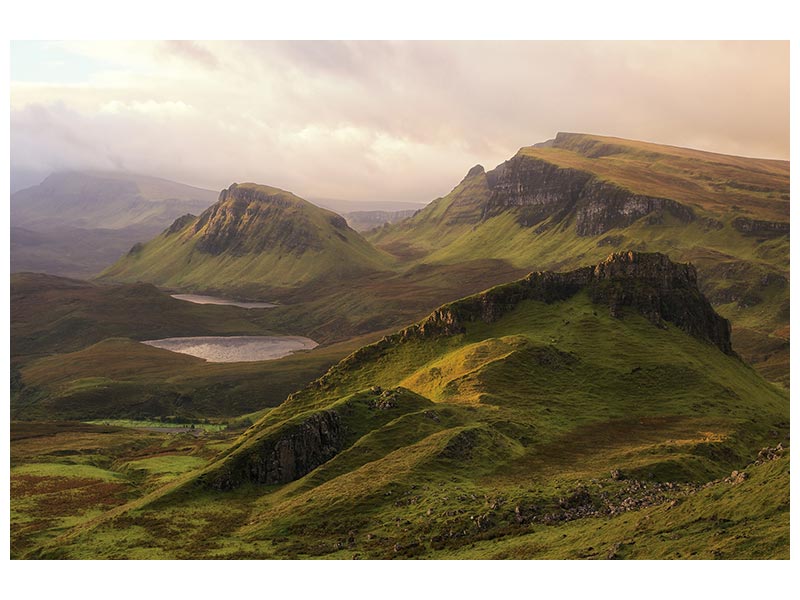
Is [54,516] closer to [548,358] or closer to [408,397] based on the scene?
[408,397]

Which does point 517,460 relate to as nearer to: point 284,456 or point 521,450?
point 521,450

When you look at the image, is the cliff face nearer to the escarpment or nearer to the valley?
the valley

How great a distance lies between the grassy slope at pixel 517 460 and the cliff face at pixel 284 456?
228cm

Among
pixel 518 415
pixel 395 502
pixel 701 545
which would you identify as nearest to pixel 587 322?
pixel 518 415

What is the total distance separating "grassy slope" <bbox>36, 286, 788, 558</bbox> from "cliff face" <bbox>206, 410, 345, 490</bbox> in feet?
7.49

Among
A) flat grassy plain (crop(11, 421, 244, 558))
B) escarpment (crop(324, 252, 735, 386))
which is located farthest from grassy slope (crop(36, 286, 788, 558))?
flat grassy plain (crop(11, 421, 244, 558))

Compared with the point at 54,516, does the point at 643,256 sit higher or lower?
higher

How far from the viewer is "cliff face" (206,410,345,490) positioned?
374ft

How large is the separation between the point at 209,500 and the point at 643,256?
120 m

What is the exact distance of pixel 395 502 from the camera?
310ft

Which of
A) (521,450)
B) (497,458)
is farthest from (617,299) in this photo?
(497,458)

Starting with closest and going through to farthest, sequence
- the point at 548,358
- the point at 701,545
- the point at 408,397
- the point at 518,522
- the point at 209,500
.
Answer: the point at 701,545 < the point at 518,522 < the point at 209,500 < the point at 408,397 < the point at 548,358

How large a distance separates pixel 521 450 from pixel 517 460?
13.9 ft

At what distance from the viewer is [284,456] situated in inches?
4542
